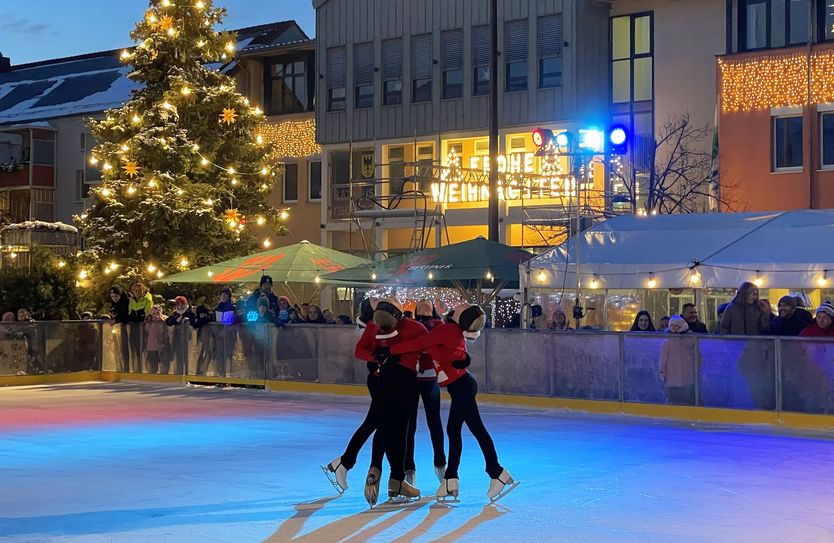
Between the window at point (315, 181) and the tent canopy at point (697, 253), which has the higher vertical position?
the window at point (315, 181)

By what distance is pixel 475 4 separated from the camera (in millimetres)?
41531

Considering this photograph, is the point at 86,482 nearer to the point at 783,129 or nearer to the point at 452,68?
the point at 783,129

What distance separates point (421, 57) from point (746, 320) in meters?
26.1

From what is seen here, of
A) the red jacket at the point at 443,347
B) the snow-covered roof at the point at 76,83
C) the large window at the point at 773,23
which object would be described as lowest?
the red jacket at the point at 443,347

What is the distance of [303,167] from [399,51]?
638 cm

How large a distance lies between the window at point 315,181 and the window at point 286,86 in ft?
7.18

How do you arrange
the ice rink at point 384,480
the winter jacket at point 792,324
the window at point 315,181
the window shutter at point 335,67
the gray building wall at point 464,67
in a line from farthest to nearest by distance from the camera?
the window at point 315,181, the window shutter at point 335,67, the gray building wall at point 464,67, the winter jacket at point 792,324, the ice rink at point 384,480

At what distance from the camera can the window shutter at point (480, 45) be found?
4156cm

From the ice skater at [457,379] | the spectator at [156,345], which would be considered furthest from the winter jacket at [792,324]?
the spectator at [156,345]

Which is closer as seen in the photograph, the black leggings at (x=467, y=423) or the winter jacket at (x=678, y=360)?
the black leggings at (x=467, y=423)

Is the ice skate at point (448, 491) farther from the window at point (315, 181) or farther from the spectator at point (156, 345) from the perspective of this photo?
the window at point (315, 181)

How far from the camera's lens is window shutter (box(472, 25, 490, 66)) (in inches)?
1636

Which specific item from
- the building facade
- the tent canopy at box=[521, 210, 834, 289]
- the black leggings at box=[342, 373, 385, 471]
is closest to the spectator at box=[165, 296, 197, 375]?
the tent canopy at box=[521, 210, 834, 289]

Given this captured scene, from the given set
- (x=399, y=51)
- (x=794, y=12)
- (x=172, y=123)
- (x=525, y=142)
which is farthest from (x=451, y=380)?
(x=399, y=51)
